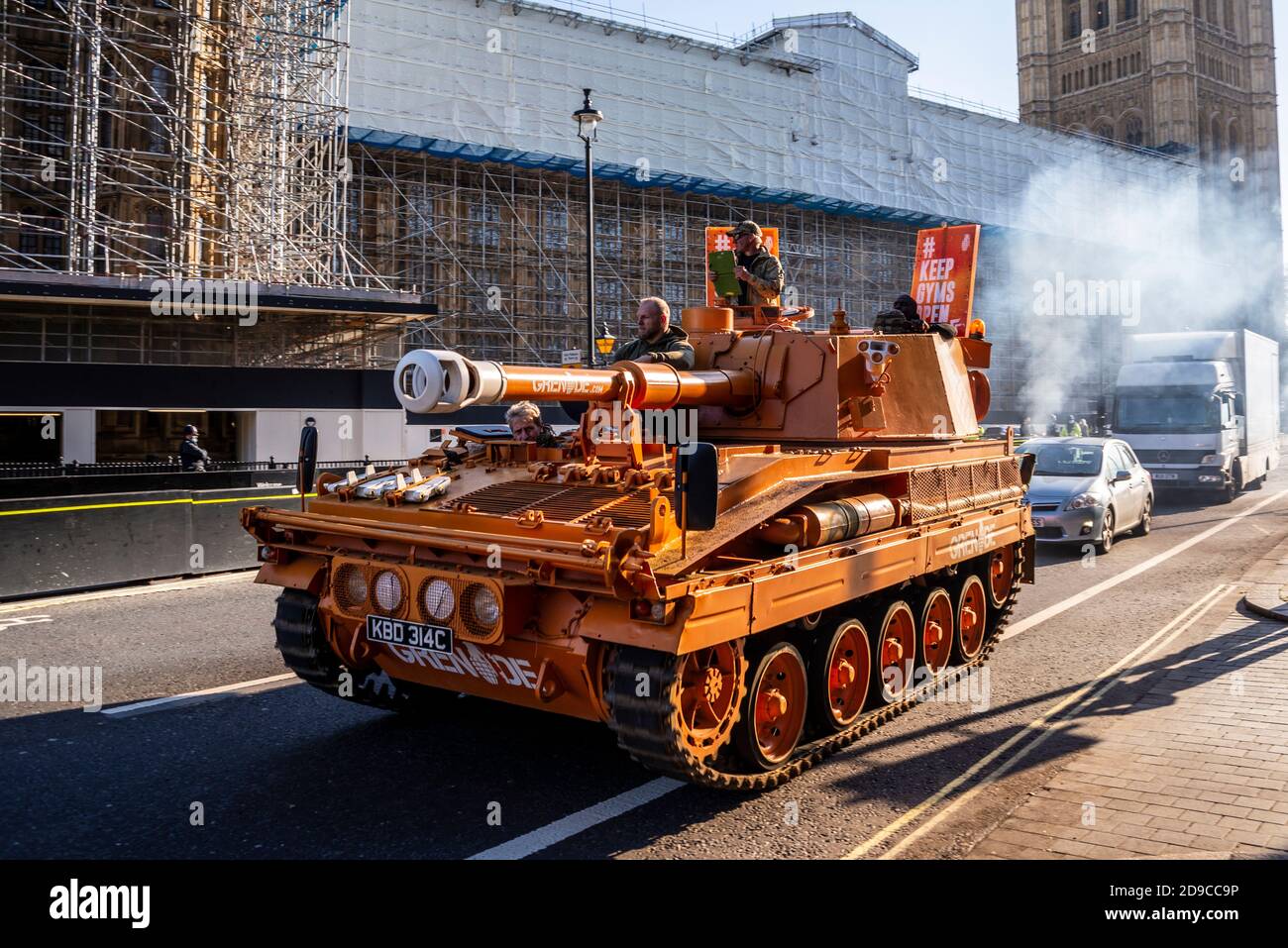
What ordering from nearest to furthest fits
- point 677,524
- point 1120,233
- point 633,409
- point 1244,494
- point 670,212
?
point 677,524
point 633,409
point 1244,494
point 670,212
point 1120,233

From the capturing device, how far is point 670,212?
4206 centimetres

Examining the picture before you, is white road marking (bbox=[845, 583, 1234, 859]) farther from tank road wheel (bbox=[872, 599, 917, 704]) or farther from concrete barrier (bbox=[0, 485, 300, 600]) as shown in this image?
concrete barrier (bbox=[0, 485, 300, 600])

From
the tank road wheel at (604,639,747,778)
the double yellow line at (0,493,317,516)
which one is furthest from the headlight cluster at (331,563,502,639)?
the double yellow line at (0,493,317,516)

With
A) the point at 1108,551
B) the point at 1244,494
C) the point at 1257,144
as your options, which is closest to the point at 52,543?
the point at 1108,551

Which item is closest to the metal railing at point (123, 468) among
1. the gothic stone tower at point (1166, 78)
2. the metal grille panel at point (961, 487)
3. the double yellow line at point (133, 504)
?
the double yellow line at point (133, 504)

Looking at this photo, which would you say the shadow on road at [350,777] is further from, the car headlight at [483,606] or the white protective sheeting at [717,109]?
the white protective sheeting at [717,109]

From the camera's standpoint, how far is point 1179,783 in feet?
18.2

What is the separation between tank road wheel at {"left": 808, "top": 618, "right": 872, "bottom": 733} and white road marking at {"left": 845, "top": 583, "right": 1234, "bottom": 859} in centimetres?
84

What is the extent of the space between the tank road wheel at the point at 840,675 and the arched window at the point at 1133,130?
3467 inches

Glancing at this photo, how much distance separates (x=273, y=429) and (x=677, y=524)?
75.5 feet

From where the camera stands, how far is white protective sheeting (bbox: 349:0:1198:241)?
3484cm

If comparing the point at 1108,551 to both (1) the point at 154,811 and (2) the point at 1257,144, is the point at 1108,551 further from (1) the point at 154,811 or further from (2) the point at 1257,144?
(2) the point at 1257,144

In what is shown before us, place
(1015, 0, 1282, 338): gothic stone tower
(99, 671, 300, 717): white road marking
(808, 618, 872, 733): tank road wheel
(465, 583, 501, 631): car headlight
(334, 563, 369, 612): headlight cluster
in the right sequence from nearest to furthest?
(465, 583, 501, 631): car headlight < (334, 563, 369, 612): headlight cluster < (808, 618, 872, 733): tank road wheel < (99, 671, 300, 717): white road marking < (1015, 0, 1282, 338): gothic stone tower

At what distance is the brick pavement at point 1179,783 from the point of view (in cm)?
476
